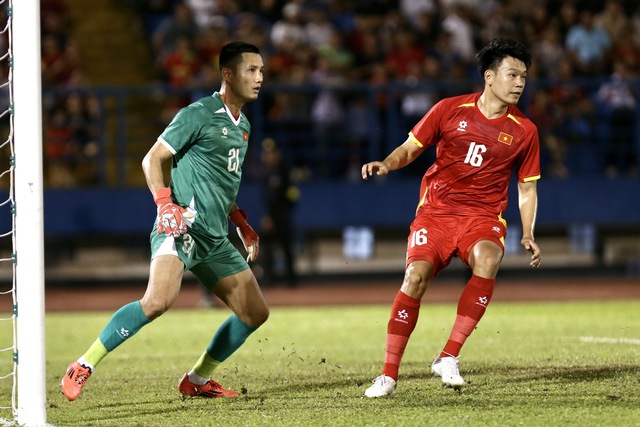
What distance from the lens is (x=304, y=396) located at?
687 cm

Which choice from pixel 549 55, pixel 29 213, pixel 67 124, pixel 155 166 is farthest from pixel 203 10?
pixel 29 213

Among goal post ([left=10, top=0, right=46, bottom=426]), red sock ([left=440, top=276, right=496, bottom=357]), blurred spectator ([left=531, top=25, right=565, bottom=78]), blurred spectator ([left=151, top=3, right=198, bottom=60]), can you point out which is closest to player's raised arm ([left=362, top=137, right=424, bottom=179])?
red sock ([left=440, top=276, right=496, bottom=357])

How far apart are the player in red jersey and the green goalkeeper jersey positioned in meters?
1.06

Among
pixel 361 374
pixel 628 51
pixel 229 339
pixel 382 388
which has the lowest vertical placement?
pixel 361 374

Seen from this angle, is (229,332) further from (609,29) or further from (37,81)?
(609,29)

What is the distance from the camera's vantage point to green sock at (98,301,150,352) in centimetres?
649

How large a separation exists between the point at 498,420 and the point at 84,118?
13.0 metres

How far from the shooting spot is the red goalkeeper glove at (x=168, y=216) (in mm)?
6180

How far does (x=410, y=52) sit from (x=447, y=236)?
11.3 meters

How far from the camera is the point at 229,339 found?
714 centimetres

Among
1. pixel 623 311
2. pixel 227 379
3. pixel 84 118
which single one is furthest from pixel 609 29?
pixel 227 379

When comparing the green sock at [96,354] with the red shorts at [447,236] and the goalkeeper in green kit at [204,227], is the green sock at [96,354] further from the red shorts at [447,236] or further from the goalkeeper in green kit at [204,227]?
the red shorts at [447,236]

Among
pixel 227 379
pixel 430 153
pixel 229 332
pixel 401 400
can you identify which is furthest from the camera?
pixel 430 153

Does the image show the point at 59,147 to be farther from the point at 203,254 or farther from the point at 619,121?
the point at 203,254
